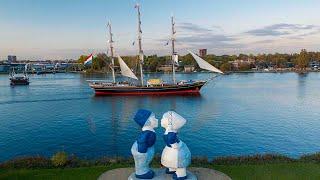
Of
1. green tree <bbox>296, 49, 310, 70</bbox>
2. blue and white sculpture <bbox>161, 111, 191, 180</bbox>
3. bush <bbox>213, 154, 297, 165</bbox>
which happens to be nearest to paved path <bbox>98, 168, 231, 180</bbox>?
blue and white sculpture <bbox>161, 111, 191, 180</bbox>

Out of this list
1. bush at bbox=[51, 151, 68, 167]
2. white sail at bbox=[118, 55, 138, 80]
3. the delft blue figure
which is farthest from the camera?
white sail at bbox=[118, 55, 138, 80]

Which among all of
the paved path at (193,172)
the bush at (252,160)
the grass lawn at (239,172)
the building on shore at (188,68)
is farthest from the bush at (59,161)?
the building on shore at (188,68)

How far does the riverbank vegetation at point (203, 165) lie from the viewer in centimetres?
1641

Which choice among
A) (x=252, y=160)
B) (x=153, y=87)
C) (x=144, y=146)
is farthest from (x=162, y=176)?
(x=153, y=87)

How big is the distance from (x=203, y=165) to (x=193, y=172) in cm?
200

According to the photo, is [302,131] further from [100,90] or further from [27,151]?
[100,90]

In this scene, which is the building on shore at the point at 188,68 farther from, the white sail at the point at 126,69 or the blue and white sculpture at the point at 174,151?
the blue and white sculpture at the point at 174,151

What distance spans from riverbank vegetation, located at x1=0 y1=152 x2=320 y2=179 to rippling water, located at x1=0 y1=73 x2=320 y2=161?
805cm

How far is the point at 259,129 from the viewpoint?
36.6 m

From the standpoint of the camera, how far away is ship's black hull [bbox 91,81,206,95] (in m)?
69.4

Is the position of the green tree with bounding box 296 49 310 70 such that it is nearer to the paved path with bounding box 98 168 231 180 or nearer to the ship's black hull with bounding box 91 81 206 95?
the ship's black hull with bounding box 91 81 206 95

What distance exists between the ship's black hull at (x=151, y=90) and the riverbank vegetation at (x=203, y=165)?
162 ft

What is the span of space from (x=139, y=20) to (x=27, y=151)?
45.3 m

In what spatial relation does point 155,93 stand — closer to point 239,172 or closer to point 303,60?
point 239,172
